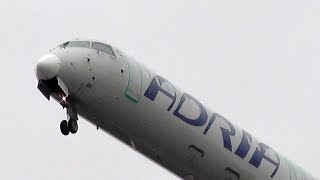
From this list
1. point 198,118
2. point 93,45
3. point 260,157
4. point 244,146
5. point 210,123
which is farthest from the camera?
point 260,157

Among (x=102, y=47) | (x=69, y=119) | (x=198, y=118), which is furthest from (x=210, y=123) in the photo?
(x=69, y=119)

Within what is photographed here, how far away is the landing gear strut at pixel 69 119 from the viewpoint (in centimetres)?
3884

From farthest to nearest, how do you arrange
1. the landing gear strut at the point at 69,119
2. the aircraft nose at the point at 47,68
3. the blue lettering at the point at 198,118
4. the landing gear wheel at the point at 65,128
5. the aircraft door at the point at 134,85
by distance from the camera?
1. the blue lettering at the point at 198,118
2. the aircraft door at the point at 134,85
3. the landing gear wheel at the point at 65,128
4. the landing gear strut at the point at 69,119
5. the aircraft nose at the point at 47,68

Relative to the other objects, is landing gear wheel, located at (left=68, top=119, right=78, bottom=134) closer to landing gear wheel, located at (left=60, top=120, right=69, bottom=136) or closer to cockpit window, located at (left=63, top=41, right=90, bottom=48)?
landing gear wheel, located at (left=60, top=120, right=69, bottom=136)

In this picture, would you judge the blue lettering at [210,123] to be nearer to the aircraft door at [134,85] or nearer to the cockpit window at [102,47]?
the aircraft door at [134,85]

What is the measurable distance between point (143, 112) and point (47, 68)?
178 inches

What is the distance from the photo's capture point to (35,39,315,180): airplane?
38469mm

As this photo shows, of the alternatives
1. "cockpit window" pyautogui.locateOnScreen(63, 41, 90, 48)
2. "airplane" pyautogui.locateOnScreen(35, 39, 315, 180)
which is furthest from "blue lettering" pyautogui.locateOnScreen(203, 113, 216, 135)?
"cockpit window" pyautogui.locateOnScreen(63, 41, 90, 48)

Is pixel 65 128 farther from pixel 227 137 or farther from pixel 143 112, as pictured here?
pixel 227 137

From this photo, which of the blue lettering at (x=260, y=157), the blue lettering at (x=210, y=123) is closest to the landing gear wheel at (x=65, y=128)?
the blue lettering at (x=210, y=123)

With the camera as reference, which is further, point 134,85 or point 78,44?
point 78,44

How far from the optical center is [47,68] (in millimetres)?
37344

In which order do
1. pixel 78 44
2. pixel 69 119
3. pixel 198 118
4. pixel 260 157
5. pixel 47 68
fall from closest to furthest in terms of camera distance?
pixel 47 68, pixel 69 119, pixel 78 44, pixel 198 118, pixel 260 157

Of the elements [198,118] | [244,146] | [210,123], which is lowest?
[244,146]
